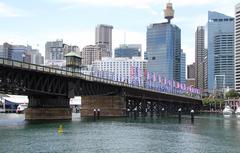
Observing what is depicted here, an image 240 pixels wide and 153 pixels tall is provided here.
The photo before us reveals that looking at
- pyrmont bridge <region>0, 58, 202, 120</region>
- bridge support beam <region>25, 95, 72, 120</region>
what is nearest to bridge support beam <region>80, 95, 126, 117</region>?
pyrmont bridge <region>0, 58, 202, 120</region>

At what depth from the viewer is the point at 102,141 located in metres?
65.6

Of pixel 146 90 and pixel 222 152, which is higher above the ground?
pixel 146 90

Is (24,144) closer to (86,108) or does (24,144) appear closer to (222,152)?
(222,152)

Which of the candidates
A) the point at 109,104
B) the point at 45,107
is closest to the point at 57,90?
the point at 45,107

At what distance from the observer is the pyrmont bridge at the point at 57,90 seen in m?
94.1

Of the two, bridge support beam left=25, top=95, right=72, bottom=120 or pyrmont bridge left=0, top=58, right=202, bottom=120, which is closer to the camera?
pyrmont bridge left=0, top=58, right=202, bottom=120

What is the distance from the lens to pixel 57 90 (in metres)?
114

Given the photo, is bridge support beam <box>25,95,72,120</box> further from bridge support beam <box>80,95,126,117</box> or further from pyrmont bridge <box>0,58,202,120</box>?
bridge support beam <box>80,95,126,117</box>

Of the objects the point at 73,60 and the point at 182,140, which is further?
the point at 73,60

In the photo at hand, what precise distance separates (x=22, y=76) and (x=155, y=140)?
131ft

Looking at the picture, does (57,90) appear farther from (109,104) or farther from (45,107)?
(109,104)

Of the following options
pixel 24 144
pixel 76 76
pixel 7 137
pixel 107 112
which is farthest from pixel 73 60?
pixel 24 144

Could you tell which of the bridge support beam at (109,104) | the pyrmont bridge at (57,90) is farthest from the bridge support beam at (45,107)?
the bridge support beam at (109,104)

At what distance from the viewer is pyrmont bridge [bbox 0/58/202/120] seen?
94.1 meters
